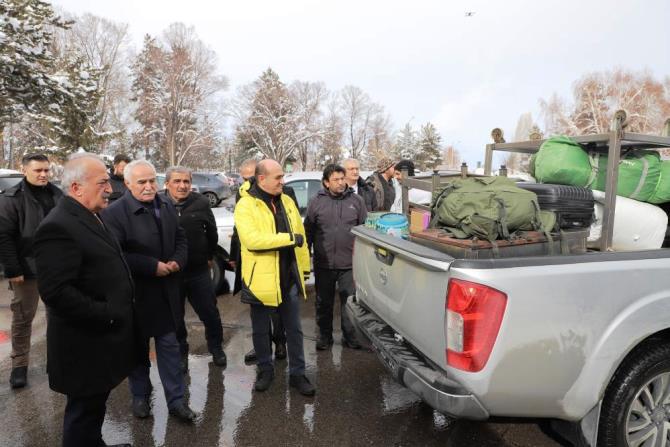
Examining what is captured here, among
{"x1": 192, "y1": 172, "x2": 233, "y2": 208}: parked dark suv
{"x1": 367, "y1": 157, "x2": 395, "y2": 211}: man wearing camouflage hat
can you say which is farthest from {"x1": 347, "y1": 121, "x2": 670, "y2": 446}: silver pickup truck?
{"x1": 192, "y1": 172, "x2": 233, "y2": 208}: parked dark suv

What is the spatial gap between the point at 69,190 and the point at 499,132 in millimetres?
3411

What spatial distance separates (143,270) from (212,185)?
19403 millimetres

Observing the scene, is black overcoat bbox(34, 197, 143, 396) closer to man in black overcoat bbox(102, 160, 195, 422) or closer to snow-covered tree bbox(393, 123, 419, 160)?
man in black overcoat bbox(102, 160, 195, 422)

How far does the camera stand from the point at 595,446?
7.07 feet

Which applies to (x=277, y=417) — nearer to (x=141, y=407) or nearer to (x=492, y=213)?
(x=141, y=407)

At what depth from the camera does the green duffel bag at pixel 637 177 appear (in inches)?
118

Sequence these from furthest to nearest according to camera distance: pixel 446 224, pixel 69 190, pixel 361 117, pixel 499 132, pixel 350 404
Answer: pixel 361 117
pixel 499 132
pixel 350 404
pixel 446 224
pixel 69 190

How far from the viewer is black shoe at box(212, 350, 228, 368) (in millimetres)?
4054

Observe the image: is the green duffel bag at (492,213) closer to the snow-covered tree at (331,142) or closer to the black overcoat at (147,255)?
the black overcoat at (147,255)

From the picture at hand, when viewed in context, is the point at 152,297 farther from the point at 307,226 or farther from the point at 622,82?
the point at 622,82

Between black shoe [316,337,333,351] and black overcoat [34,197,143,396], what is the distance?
2.22 metres

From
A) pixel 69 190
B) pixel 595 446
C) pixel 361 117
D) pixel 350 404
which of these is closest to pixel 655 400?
pixel 595 446

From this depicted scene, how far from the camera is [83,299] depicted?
217 centimetres

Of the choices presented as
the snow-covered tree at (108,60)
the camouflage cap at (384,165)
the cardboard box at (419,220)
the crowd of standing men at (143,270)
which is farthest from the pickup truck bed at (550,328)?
the snow-covered tree at (108,60)
